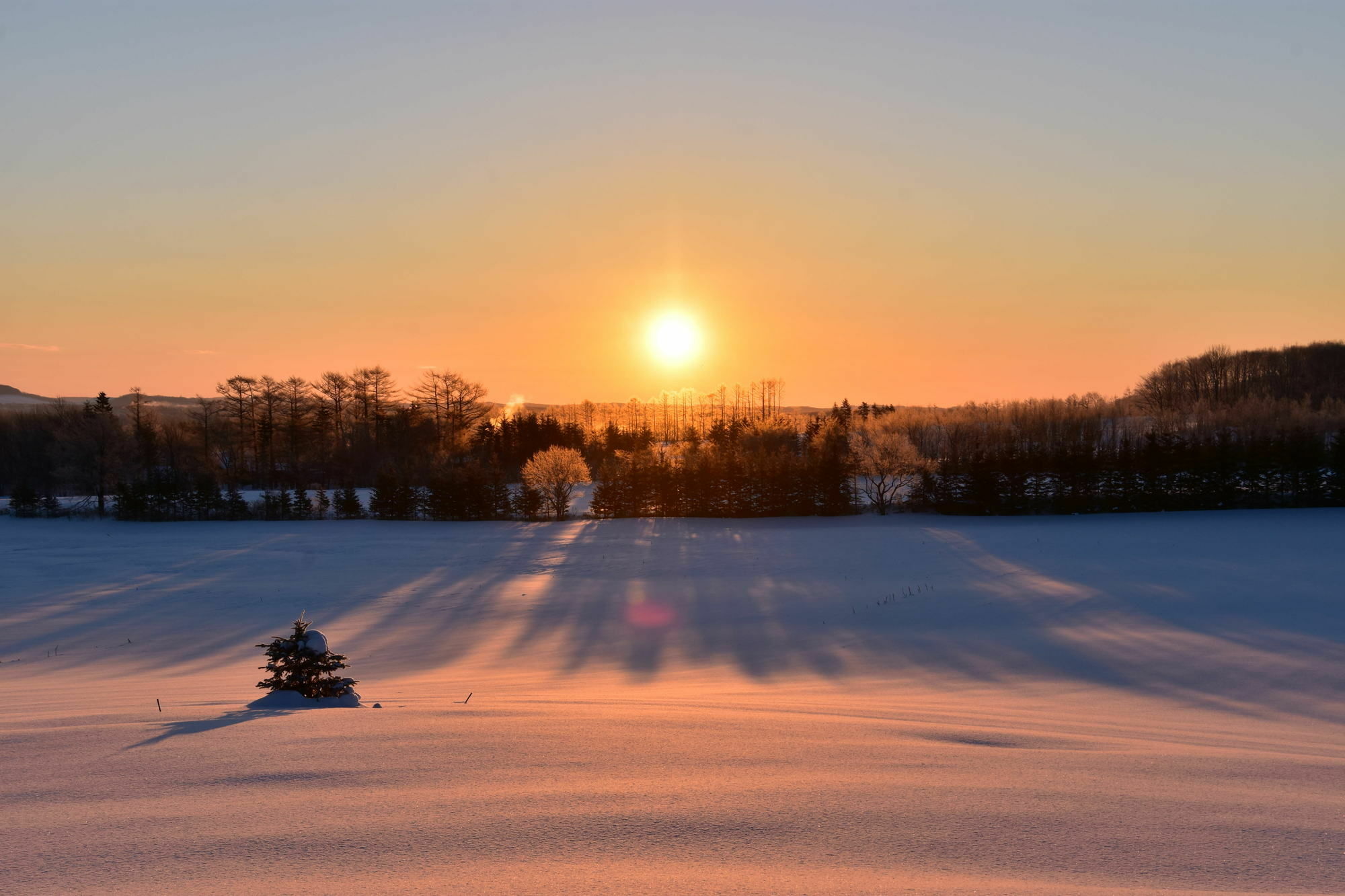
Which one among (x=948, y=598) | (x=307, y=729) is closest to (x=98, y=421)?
(x=948, y=598)

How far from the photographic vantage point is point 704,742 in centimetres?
554

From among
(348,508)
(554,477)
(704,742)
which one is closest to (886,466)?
(554,477)

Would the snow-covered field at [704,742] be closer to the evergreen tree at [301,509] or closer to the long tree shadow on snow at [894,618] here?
the long tree shadow on snow at [894,618]

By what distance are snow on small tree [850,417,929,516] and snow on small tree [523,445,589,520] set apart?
1683cm

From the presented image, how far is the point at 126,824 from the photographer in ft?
12.3

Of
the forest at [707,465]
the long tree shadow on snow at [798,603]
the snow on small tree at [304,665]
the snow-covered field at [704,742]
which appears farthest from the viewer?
the forest at [707,465]

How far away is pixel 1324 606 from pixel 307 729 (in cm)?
2359

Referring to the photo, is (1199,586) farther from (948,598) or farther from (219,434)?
(219,434)

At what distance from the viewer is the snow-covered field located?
3416 millimetres

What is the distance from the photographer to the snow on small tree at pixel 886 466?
147 feet

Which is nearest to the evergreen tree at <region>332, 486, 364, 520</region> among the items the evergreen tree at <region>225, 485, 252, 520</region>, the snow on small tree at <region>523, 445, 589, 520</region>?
the evergreen tree at <region>225, 485, 252, 520</region>

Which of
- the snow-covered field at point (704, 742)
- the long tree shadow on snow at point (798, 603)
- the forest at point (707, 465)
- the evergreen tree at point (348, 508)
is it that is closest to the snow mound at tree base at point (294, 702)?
the snow-covered field at point (704, 742)

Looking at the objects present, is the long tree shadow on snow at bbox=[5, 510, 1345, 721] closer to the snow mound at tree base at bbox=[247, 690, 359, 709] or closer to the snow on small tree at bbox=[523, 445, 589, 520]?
the snow mound at tree base at bbox=[247, 690, 359, 709]

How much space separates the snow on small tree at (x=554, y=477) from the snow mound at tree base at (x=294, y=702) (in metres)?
37.5
